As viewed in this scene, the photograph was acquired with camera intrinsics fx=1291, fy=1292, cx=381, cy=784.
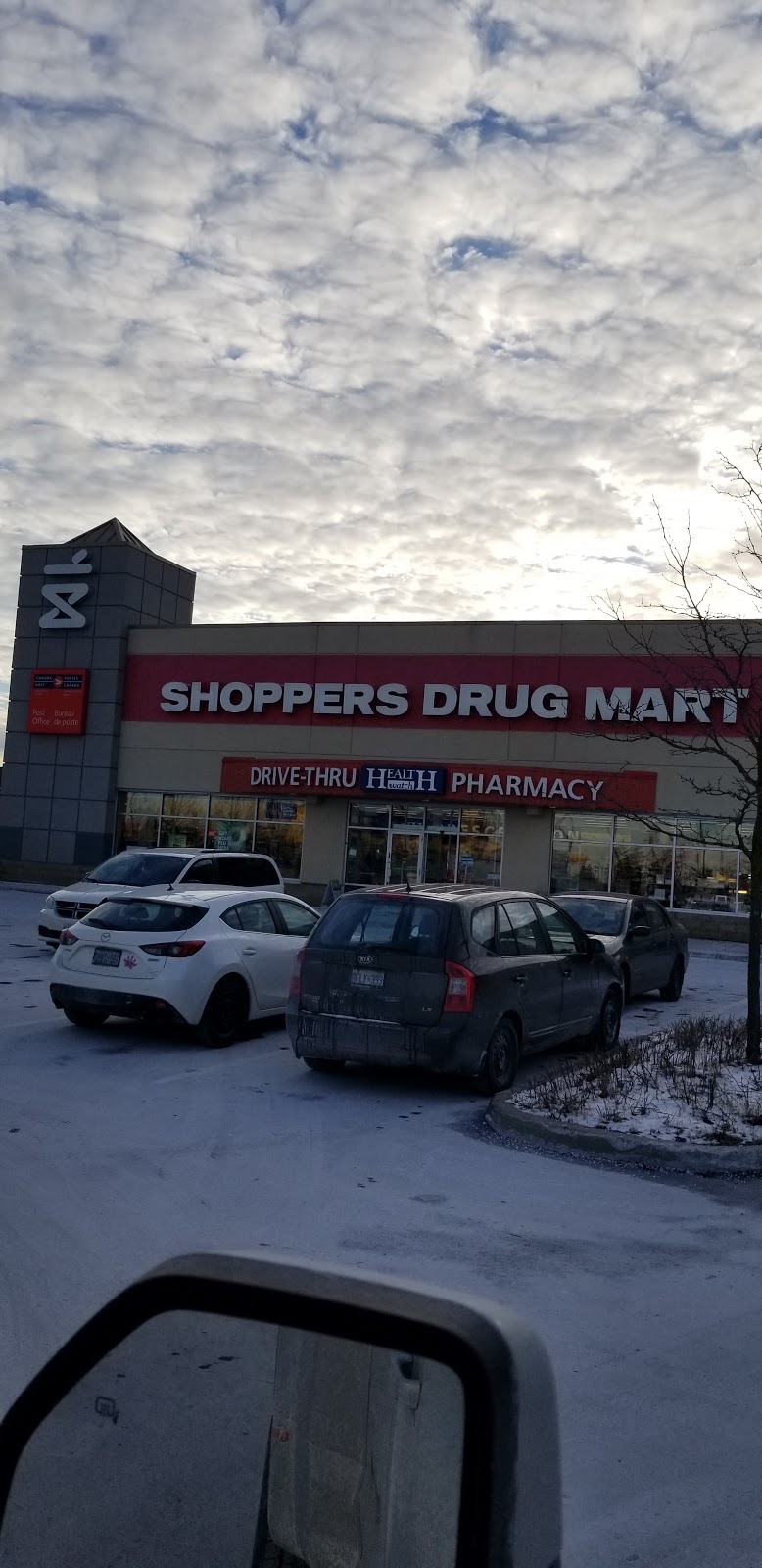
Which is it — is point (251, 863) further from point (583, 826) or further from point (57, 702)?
point (57, 702)

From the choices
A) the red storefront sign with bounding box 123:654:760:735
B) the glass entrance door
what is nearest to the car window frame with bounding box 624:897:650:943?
the red storefront sign with bounding box 123:654:760:735

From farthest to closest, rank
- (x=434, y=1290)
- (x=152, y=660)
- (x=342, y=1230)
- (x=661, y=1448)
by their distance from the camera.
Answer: (x=152, y=660)
(x=342, y=1230)
(x=661, y=1448)
(x=434, y=1290)

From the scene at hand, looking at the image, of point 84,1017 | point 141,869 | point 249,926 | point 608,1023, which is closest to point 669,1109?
point 608,1023

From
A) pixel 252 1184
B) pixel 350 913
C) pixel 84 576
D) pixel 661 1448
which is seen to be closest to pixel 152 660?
pixel 84 576

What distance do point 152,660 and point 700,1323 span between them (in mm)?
35752

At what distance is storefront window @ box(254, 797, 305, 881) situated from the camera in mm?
37219

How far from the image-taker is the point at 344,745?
36.4m

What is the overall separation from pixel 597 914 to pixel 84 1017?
659 cm

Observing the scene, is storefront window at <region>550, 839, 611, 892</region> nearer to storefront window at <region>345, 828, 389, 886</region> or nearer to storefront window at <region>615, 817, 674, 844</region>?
storefront window at <region>615, 817, 674, 844</region>

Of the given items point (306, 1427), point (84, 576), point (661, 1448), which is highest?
point (84, 576)

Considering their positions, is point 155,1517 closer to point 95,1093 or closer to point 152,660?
point 95,1093

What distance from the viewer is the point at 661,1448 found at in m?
4.32

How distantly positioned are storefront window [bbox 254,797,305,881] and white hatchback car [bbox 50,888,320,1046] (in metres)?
24.2

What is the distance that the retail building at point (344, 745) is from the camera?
108 feet
